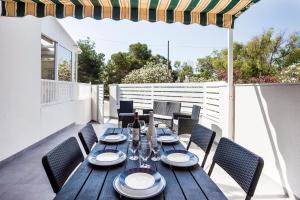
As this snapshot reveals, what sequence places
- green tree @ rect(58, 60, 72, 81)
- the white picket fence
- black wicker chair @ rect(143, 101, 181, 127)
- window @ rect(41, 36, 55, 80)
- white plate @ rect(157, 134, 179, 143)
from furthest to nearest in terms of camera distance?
green tree @ rect(58, 60, 72, 81) → window @ rect(41, 36, 55, 80) → black wicker chair @ rect(143, 101, 181, 127) → the white picket fence → white plate @ rect(157, 134, 179, 143)

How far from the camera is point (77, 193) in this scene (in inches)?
48.7

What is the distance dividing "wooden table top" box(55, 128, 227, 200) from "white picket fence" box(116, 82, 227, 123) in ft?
10.8

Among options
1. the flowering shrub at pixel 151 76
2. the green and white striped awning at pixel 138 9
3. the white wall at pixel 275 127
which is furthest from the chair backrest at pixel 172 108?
the flowering shrub at pixel 151 76

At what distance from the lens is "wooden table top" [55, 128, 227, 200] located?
1214 millimetres

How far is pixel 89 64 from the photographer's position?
1839cm

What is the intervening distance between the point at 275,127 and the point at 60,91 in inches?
209

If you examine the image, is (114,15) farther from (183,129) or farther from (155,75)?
(155,75)

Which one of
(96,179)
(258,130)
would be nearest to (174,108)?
(258,130)

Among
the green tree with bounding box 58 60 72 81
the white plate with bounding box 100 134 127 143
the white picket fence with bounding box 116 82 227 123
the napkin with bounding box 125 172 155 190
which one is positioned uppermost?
the green tree with bounding box 58 60 72 81

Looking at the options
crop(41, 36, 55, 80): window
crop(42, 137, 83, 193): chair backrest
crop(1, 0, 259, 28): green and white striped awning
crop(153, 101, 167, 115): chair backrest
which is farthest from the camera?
crop(41, 36, 55, 80): window

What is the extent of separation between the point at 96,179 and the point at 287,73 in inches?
308

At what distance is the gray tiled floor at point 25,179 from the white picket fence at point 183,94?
3.38 metres

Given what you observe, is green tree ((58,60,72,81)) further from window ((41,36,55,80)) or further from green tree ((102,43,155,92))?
green tree ((102,43,155,92))

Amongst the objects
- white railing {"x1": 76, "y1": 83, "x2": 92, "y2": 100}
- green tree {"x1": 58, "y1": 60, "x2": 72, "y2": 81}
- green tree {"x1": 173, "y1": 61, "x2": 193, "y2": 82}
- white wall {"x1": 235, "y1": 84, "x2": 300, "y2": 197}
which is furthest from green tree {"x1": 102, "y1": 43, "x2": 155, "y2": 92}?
white wall {"x1": 235, "y1": 84, "x2": 300, "y2": 197}
